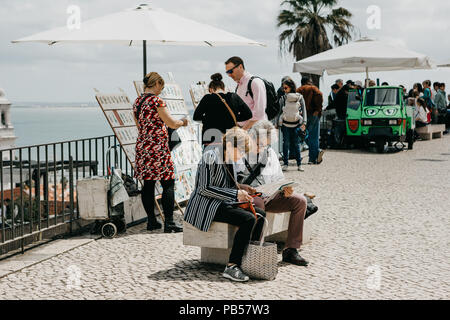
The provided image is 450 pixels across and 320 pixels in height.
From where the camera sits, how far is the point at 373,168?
46.9 feet

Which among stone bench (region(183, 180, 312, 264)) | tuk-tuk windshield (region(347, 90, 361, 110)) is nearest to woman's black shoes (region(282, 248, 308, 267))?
stone bench (region(183, 180, 312, 264))

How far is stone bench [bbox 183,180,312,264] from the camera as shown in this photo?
5.69m

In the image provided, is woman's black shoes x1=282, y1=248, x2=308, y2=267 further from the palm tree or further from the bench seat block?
the palm tree

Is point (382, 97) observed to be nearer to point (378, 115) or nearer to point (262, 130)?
point (378, 115)

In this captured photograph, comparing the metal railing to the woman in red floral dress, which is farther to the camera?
the woman in red floral dress

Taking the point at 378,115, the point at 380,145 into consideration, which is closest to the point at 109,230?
the point at 378,115

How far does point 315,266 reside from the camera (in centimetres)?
595

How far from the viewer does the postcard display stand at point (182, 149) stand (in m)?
8.58

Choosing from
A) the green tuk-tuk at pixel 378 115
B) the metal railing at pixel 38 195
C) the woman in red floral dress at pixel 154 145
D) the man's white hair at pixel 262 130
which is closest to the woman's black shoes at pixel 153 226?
the woman in red floral dress at pixel 154 145

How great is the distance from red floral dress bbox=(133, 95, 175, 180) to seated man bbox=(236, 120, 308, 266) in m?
1.38

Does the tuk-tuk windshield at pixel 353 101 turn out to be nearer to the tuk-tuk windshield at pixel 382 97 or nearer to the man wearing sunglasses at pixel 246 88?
the tuk-tuk windshield at pixel 382 97

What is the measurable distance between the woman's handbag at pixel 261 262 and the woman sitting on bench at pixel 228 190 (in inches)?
2.7

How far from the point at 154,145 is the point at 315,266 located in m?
2.46

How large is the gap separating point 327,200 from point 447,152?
31.3 feet
